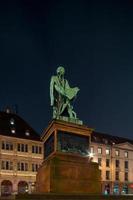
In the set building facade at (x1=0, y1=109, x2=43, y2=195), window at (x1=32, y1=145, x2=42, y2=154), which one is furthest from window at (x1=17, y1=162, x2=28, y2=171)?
window at (x1=32, y1=145, x2=42, y2=154)

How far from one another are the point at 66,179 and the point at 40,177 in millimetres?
2953

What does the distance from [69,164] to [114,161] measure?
68.0 m

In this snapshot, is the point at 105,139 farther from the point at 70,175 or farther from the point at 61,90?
the point at 70,175

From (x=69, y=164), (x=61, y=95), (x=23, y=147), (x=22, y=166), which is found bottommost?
(x=22, y=166)

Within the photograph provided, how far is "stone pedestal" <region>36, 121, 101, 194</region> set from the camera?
60.8 feet

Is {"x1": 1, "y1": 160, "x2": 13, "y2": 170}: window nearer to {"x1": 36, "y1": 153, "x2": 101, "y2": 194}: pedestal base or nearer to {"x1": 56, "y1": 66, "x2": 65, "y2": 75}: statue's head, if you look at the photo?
{"x1": 56, "y1": 66, "x2": 65, "y2": 75}: statue's head

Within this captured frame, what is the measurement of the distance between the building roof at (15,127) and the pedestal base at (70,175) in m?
48.7

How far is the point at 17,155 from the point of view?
224ft

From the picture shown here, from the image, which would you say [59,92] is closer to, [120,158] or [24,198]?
[24,198]

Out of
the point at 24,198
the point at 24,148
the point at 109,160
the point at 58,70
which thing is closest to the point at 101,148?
the point at 109,160

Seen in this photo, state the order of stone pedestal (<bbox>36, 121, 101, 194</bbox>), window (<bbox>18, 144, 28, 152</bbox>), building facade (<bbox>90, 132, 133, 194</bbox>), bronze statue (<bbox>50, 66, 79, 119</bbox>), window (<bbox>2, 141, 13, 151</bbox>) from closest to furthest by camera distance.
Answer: stone pedestal (<bbox>36, 121, 101, 194</bbox>) < bronze statue (<bbox>50, 66, 79, 119</bbox>) < window (<bbox>2, 141, 13, 151</bbox>) < window (<bbox>18, 144, 28, 152</bbox>) < building facade (<bbox>90, 132, 133, 194</bbox>)

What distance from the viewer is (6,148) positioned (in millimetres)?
66875

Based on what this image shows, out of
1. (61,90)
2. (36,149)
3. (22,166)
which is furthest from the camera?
(36,149)

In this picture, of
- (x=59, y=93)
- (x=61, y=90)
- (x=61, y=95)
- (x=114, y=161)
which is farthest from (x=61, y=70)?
(x=114, y=161)
